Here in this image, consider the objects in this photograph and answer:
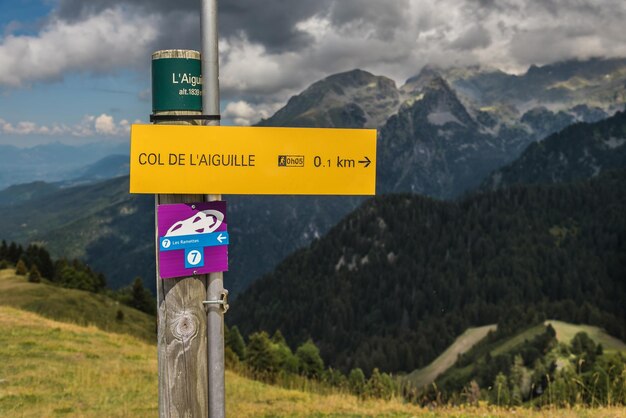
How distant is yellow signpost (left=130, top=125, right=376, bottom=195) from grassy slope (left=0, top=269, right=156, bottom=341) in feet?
155

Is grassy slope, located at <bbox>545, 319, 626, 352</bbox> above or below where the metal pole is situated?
below

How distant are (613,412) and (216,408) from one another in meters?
8.06

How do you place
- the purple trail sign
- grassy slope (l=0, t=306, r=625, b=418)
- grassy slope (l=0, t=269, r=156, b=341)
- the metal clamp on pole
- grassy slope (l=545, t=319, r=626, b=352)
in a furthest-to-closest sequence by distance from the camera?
1. grassy slope (l=545, t=319, r=626, b=352)
2. grassy slope (l=0, t=269, r=156, b=341)
3. grassy slope (l=0, t=306, r=625, b=418)
4. the metal clamp on pole
5. the purple trail sign

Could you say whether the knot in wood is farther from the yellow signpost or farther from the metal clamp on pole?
the yellow signpost

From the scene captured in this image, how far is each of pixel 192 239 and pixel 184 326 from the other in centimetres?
84

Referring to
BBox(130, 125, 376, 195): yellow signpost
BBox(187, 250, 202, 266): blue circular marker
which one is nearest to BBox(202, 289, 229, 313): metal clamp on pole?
BBox(187, 250, 202, 266): blue circular marker

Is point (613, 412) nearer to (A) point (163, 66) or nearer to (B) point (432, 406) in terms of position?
(B) point (432, 406)

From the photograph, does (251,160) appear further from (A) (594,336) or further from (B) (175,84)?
(A) (594,336)

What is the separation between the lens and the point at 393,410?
1177cm

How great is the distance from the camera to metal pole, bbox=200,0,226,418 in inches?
208

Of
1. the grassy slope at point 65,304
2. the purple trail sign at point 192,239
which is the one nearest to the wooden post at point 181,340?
the purple trail sign at point 192,239

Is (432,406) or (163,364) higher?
(163,364)

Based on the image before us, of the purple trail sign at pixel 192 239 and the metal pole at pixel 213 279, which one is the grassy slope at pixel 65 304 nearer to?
the metal pole at pixel 213 279

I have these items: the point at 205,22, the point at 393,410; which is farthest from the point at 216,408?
the point at 393,410
